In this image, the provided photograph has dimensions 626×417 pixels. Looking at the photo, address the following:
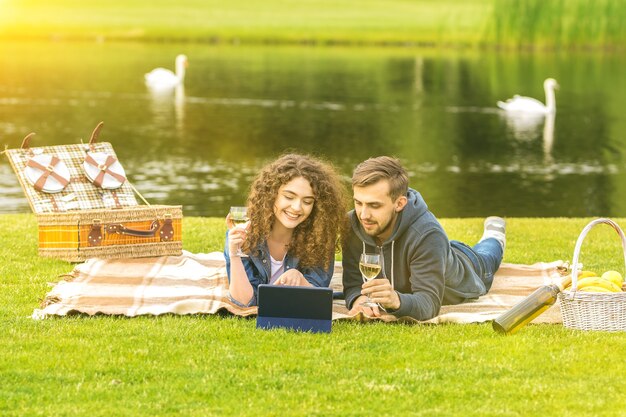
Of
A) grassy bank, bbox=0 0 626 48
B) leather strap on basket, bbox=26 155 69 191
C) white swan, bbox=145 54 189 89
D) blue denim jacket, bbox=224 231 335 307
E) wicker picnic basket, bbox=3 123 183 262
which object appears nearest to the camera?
blue denim jacket, bbox=224 231 335 307

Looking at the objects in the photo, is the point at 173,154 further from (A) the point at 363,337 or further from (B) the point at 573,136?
(A) the point at 363,337

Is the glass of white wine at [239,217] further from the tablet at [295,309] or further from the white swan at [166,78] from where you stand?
the white swan at [166,78]

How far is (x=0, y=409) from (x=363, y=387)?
1904mm

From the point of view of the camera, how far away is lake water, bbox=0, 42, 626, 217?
2183 centimetres

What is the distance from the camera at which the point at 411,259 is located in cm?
746

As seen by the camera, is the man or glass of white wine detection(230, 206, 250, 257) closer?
the man

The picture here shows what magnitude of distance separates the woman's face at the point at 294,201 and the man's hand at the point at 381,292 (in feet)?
2.56

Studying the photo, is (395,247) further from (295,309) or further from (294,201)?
(295,309)

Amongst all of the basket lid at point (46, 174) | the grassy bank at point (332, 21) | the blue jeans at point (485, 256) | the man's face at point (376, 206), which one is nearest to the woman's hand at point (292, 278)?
the man's face at point (376, 206)

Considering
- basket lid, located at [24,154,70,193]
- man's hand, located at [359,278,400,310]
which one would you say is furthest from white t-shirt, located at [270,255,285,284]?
basket lid, located at [24,154,70,193]

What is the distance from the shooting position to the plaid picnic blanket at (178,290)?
7.53m

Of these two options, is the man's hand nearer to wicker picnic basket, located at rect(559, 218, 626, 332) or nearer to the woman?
the woman

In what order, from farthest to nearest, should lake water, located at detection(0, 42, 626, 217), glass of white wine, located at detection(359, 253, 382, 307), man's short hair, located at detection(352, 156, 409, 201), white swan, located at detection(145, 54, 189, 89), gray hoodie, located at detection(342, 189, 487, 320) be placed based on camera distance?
white swan, located at detection(145, 54, 189, 89)
lake water, located at detection(0, 42, 626, 217)
gray hoodie, located at detection(342, 189, 487, 320)
man's short hair, located at detection(352, 156, 409, 201)
glass of white wine, located at detection(359, 253, 382, 307)

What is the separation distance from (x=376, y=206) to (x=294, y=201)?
0.58 metres
